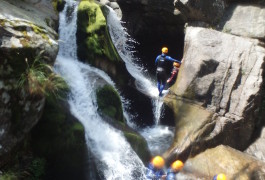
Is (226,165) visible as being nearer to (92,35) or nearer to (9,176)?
(9,176)

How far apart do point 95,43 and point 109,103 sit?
3.17m

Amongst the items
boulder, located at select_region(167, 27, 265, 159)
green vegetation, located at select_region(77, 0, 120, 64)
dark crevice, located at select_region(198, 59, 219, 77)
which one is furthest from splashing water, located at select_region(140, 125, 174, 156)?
green vegetation, located at select_region(77, 0, 120, 64)

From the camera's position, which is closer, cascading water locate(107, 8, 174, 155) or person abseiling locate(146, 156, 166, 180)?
person abseiling locate(146, 156, 166, 180)

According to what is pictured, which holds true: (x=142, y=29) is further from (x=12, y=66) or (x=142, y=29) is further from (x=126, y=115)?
(x=12, y=66)

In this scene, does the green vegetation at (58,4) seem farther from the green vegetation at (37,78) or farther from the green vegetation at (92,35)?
the green vegetation at (37,78)

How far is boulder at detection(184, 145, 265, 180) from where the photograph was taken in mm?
8719

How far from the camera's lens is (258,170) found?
8844 mm

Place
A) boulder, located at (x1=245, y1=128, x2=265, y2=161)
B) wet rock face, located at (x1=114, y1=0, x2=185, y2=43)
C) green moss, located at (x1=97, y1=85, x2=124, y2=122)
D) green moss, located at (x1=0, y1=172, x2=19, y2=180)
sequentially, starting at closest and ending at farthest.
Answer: green moss, located at (x1=0, y1=172, x2=19, y2=180)
green moss, located at (x1=97, y1=85, x2=124, y2=122)
boulder, located at (x1=245, y1=128, x2=265, y2=161)
wet rock face, located at (x1=114, y1=0, x2=185, y2=43)

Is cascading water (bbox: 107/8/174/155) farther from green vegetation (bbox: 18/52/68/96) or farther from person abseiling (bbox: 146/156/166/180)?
green vegetation (bbox: 18/52/68/96)

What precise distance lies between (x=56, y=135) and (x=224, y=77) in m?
6.84

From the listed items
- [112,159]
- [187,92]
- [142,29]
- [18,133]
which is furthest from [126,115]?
[142,29]

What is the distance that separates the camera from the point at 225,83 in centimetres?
1087

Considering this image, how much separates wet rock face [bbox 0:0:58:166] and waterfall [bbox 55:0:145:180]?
0.70m

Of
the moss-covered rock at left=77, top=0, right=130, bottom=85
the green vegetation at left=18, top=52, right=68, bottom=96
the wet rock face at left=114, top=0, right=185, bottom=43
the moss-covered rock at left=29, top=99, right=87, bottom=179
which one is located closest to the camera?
the green vegetation at left=18, top=52, right=68, bottom=96
